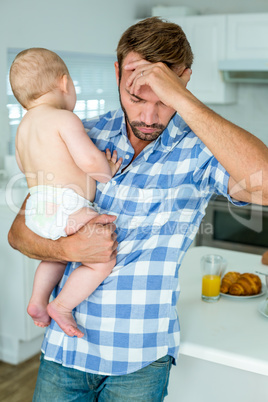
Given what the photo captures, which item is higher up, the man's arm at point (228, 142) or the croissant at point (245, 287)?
the man's arm at point (228, 142)

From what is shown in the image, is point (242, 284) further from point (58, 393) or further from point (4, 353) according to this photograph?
point (4, 353)

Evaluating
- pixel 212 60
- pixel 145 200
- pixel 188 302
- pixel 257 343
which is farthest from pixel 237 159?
pixel 212 60

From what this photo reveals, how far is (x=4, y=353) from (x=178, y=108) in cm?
240

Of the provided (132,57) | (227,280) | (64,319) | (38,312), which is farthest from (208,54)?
(64,319)

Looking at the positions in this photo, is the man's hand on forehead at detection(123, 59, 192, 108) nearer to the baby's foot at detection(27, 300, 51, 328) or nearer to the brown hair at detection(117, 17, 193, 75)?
the brown hair at detection(117, 17, 193, 75)

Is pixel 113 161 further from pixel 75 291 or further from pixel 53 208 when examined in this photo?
pixel 75 291

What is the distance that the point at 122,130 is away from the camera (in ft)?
4.82

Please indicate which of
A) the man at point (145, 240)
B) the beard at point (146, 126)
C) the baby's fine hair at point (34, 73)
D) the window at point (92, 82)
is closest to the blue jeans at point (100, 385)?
the man at point (145, 240)

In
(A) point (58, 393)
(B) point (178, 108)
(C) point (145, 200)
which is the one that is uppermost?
(B) point (178, 108)

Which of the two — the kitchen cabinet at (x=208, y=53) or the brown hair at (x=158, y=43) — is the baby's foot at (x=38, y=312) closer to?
the brown hair at (x=158, y=43)

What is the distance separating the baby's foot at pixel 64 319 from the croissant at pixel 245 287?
632mm

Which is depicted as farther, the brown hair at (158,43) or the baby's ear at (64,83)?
the baby's ear at (64,83)

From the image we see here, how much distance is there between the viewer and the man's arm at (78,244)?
1.31 metres

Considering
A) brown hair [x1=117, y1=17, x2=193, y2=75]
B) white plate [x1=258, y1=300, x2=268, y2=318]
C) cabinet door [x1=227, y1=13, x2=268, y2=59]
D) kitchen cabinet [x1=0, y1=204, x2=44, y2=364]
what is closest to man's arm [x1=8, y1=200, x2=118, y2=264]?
brown hair [x1=117, y1=17, x2=193, y2=75]
